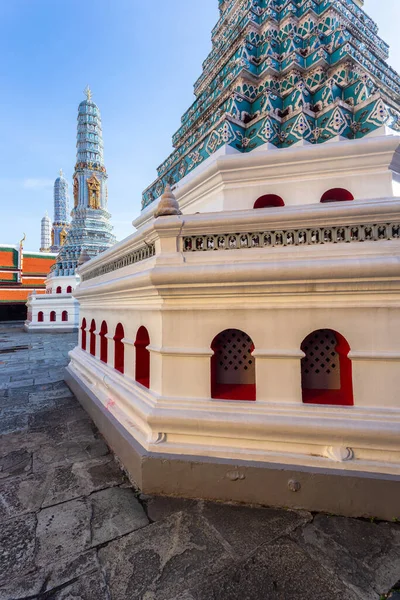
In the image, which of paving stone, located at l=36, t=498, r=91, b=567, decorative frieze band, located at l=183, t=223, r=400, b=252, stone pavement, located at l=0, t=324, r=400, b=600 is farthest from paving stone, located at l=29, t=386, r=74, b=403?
decorative frieze band, located at l=183, t=223, r=400, b=252

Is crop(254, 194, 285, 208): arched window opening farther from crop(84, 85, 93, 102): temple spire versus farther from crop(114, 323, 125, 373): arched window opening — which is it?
crop(84, 85, 93, 102): temple spire

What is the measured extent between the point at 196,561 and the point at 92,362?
15.3 ft

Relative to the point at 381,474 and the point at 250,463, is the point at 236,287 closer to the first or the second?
the point at 250,463

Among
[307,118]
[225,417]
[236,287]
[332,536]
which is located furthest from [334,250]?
[307,118]

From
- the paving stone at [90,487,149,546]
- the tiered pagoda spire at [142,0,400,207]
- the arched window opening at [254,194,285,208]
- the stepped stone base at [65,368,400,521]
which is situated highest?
the tiered pagoda spire at [142,0,400,207]

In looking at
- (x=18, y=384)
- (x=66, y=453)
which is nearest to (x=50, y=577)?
(x=66, y=453)

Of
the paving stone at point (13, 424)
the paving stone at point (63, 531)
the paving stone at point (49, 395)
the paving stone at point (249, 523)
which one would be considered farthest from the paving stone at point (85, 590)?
the paving stone at point (49, 395)

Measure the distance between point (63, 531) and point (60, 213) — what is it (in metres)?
49.8

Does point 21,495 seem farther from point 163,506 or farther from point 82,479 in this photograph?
point 163,506

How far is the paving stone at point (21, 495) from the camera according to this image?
324 cm

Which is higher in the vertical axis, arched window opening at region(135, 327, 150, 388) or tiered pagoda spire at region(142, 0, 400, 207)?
tiered pagoda spire at region(142, 0, 400, 207)

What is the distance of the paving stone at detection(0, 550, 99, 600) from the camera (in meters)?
2.32

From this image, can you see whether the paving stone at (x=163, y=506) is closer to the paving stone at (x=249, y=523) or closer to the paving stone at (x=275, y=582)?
the paving stone at (x=249, y=523)

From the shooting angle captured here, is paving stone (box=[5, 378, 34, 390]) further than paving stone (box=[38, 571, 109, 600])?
Yes
